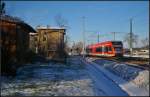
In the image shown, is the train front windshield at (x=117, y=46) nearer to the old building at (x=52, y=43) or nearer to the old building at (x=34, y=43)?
the old building at (x=52, y=43)

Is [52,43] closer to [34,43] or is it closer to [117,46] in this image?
[34,43]

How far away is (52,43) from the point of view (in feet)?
167

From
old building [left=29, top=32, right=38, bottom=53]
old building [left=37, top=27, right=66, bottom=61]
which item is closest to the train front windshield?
old building [left=37, top=27, right=66, bottom=61]

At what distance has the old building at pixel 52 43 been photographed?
50344mm

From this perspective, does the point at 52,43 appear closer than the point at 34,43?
Yes

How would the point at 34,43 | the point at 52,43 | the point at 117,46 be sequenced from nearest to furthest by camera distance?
the point at 52,43, the point at 117,46, the point at 34,43

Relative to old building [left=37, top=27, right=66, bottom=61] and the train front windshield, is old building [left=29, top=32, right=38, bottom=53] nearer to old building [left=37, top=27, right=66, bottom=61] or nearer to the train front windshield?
old building [left=37, top=27, right=66, bottom=61]

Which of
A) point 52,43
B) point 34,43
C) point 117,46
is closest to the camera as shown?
point 52,43

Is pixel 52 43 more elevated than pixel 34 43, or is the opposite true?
pixel 34 43

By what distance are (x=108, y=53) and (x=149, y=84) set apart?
44044mm

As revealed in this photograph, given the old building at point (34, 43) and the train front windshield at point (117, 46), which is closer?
the old building at point (34, 43)

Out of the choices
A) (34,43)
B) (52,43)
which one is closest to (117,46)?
(52,43)

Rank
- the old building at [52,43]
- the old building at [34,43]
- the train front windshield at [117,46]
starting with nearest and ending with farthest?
the old building at [52,43]
the old building at [34,43]
the train front windshield at [117,46]

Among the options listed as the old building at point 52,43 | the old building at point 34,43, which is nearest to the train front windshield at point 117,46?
the old building at point 52,43
